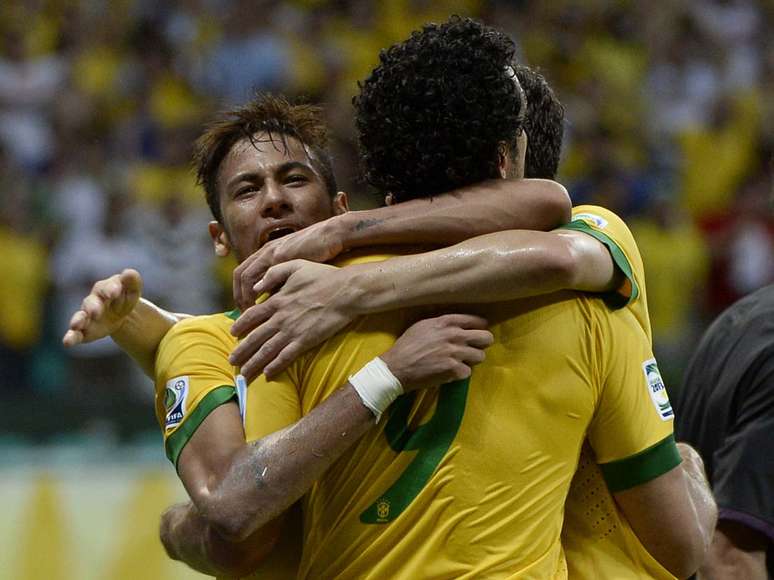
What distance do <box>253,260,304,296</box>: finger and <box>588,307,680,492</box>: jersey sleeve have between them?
61cm

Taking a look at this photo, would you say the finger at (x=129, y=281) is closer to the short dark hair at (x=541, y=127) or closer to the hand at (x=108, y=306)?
the hand at (x=108, y=306)

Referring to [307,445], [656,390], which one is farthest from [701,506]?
[307,445]

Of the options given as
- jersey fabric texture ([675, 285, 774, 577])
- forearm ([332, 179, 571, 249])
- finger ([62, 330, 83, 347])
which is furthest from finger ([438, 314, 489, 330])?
jersey fabric texture ([675, 285, 774, 577])

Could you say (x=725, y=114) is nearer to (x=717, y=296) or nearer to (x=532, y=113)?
(x=717, y=296)

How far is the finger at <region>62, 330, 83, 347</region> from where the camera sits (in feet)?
9.20

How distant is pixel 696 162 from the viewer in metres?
10.4

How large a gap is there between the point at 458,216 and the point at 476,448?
1.48 ft

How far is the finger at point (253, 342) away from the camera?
2527mm

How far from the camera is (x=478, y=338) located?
249 cm

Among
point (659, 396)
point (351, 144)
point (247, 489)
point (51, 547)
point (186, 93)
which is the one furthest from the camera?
point (186, 93)

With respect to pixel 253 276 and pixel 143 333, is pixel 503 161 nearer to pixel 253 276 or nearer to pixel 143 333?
pixel 253 276

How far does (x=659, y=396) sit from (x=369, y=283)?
66 centimetres

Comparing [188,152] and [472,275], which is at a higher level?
[472,275]

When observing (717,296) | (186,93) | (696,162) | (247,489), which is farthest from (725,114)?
(247,489)
